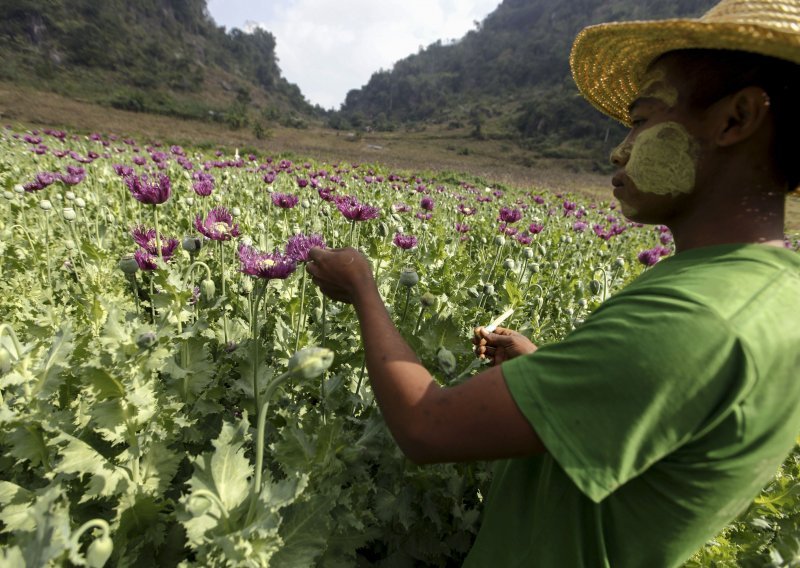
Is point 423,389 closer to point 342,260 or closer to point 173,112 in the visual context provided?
point 342,260

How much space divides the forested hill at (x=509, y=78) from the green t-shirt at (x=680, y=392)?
64.5m

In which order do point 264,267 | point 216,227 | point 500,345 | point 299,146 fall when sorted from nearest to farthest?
point 500,345 < point 264,267 < point 216,227 < point 299,146

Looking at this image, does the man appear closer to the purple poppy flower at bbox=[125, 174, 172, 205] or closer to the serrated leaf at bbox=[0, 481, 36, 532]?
the serrated leaf at bbox=[0, 481, 36, 532]

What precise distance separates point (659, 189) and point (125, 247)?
4.21 m

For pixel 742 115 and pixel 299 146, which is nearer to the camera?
pixel 742 115

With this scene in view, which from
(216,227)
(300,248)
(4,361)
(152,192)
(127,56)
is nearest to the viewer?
(4,361)

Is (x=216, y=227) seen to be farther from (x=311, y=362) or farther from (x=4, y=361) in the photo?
(x=311, y=362)

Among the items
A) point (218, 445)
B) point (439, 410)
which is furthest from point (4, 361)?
point (439, 410)

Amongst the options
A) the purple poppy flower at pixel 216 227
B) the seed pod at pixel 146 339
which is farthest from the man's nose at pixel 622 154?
the purple poppy flower at pixel 216 227

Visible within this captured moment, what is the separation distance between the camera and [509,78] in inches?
4301

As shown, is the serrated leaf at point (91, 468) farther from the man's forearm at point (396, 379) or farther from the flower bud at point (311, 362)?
the man's forearm at point (396, 379)

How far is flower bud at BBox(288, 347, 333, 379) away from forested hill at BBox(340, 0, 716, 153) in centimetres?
6449

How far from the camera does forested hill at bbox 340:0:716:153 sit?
Answer: 66.9 metres

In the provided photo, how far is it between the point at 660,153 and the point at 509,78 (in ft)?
404
